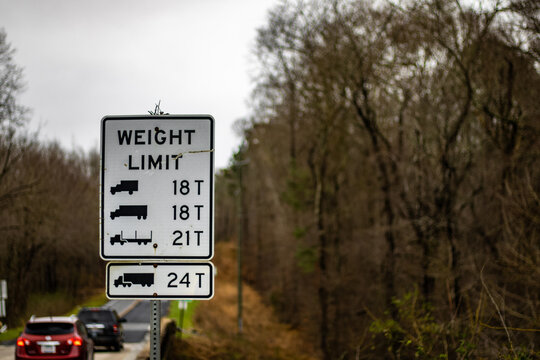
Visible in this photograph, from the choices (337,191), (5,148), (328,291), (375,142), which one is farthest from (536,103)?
(337,191)

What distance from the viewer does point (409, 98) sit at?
24.7 m

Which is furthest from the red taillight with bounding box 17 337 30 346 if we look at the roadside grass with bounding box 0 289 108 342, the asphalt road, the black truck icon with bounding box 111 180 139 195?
the black truck icon with bounding box 111 180 139 195

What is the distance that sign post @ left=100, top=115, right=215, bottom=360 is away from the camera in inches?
142

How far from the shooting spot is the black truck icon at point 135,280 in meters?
3.60

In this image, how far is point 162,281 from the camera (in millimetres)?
3605

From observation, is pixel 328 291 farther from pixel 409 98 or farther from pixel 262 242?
pixel 262 242

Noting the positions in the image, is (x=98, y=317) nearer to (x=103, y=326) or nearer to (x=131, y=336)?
(x=103, y=326)

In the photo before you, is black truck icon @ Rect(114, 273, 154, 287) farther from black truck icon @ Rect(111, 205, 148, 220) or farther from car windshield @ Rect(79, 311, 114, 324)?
car windshield @ Rect(79, 311, 114, 324)

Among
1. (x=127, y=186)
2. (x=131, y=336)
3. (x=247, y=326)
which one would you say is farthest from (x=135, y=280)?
(x=247, y=326)

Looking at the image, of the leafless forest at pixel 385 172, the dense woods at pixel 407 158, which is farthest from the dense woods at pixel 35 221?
the dense woods at pixel 407 158

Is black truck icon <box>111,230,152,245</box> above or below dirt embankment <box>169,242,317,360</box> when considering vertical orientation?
above

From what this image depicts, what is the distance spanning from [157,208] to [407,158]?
24.7 meters

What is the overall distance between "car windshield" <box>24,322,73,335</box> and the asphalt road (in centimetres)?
317

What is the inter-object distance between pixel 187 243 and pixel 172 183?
354 millimetres
